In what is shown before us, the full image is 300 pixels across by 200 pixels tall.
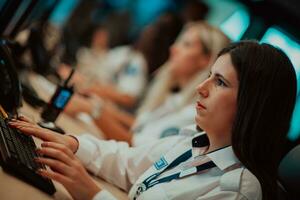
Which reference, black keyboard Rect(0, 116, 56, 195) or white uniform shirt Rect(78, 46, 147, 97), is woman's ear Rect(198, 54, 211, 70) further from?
black keyboard Rect(0, 116, 56, 195)

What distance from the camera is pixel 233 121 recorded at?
4.27ft

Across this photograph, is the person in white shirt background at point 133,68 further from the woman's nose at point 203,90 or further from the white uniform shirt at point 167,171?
the woman's nose at point 203,90

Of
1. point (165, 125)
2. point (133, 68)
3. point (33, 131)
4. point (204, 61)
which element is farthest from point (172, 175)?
point (133, 68)

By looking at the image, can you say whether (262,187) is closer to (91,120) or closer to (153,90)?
(91,120)

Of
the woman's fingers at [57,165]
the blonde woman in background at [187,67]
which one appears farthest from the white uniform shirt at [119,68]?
the woman's fingers at [57,165]

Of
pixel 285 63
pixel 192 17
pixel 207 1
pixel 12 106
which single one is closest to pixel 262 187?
pixel 285 63

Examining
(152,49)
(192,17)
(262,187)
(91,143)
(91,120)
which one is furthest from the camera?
(192,17)

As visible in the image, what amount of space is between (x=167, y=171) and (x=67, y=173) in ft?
1.05

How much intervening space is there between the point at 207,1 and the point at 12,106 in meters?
4.16

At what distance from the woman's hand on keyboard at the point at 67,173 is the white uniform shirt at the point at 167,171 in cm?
4

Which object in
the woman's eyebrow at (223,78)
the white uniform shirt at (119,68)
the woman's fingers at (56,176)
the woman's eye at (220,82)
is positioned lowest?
the white uniform shirt at (119,68)

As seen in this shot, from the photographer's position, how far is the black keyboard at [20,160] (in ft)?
3.89

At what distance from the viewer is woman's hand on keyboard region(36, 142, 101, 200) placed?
1237 millimetres

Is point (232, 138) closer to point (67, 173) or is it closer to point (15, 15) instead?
point (67, 173)
